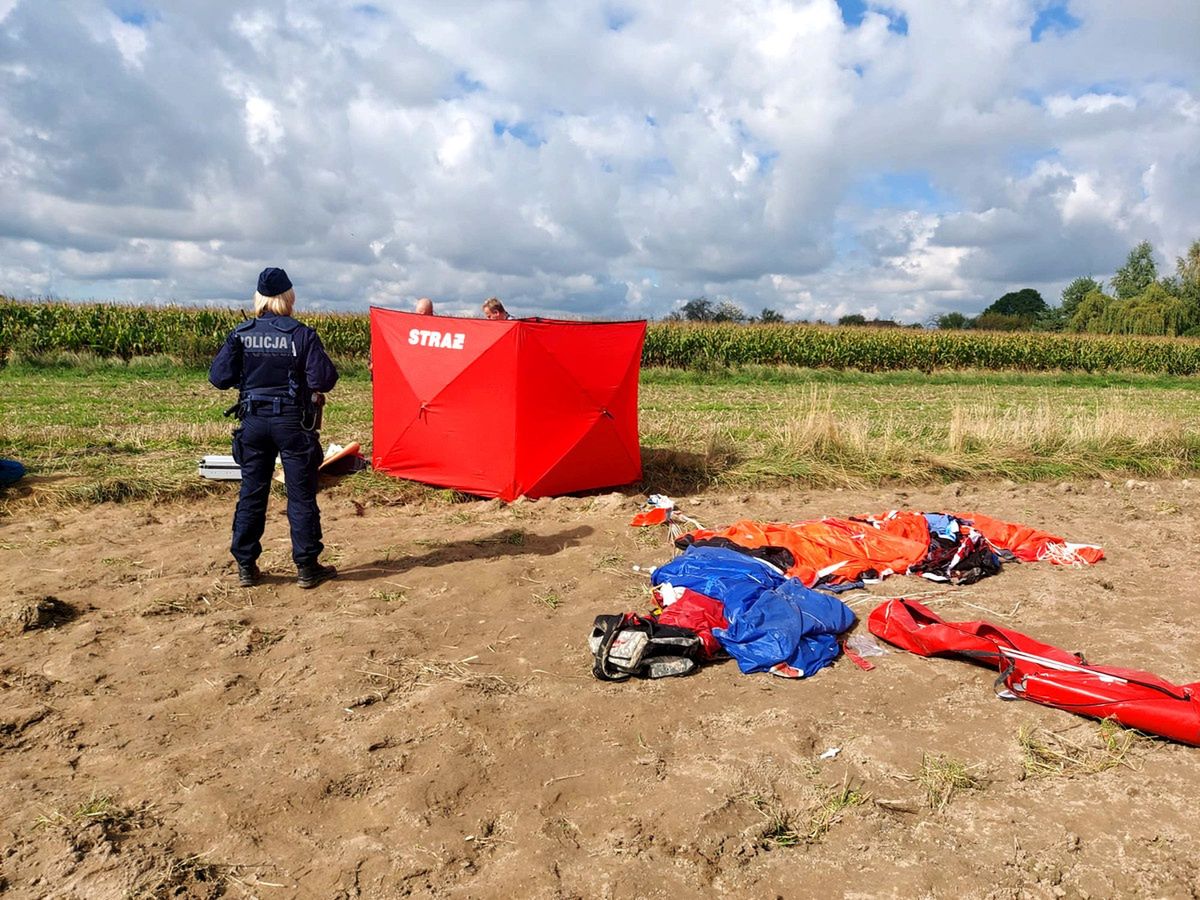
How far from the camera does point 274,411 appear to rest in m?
5.41

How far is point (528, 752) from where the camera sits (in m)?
3.56

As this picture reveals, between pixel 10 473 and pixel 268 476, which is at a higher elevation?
pixel 268 476

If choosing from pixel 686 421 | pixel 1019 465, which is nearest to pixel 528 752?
pixel 1019 465

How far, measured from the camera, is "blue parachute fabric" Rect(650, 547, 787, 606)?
519 cm

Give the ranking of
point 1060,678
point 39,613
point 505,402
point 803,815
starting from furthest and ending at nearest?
point 505,402, point 39,613, point 1060,678, point 803,815

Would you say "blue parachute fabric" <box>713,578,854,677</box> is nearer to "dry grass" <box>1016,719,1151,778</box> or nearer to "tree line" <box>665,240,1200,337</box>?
"dry grass" <box>1016,719,1151,778</box>

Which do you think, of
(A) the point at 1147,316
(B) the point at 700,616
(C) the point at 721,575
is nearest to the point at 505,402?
(C) the point at 721,575

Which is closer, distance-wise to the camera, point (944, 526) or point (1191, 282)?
point (944, 526)

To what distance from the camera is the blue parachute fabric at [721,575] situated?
519 centimetres

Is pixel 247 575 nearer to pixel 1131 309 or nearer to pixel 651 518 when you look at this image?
pixel 651 518

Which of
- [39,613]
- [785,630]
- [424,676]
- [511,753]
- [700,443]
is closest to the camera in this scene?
[511,753]

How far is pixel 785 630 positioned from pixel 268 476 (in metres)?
3.50

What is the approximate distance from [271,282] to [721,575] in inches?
140

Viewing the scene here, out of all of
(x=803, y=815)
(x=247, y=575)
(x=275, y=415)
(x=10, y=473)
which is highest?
(x=275, y=415)
